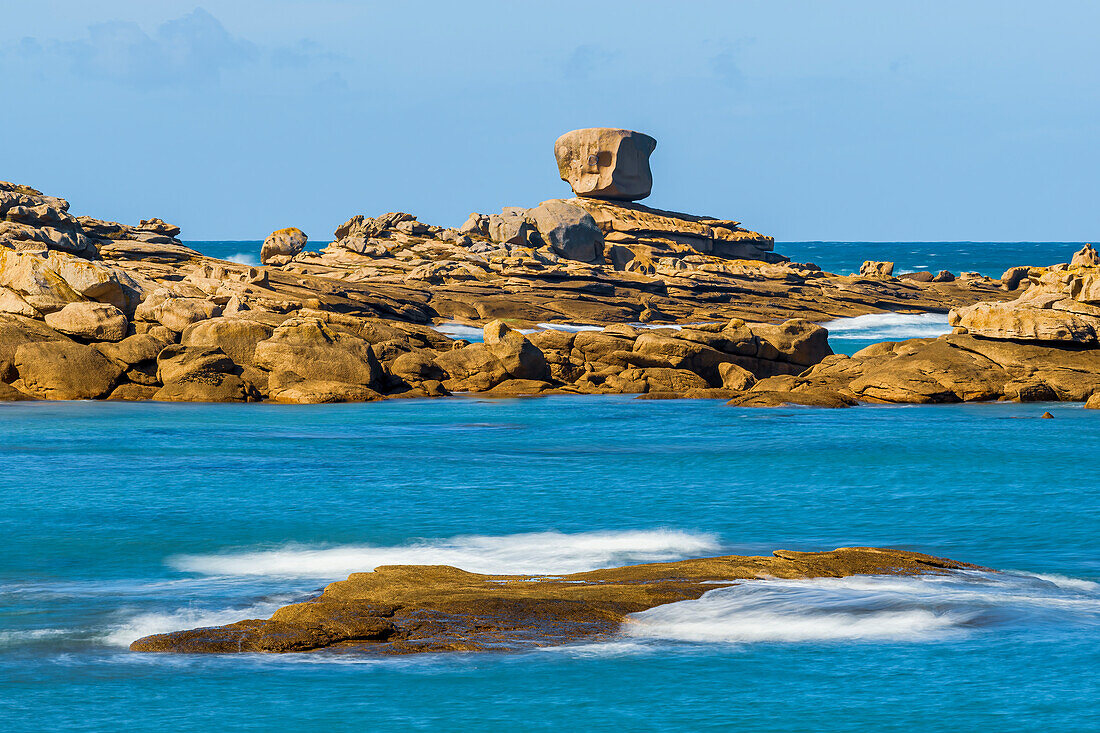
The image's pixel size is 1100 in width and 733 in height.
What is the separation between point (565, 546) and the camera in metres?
22.0

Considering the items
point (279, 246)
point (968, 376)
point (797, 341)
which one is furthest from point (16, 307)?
point (279, 246)

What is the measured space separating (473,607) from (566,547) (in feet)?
23.1

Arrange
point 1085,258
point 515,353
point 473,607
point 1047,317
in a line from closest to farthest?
1. point 473,607
2. point 1047,317
3. point 515,353
4. point 1085,258

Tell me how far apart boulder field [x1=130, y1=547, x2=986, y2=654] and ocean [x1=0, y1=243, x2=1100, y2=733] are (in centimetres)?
37

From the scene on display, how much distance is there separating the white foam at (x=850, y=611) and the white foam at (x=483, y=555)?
4.68 m

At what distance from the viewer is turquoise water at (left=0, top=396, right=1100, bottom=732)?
1263 centimetres

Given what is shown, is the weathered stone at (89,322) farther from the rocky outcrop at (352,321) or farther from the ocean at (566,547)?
the ocean at (566,547)

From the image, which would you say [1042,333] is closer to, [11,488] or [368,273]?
[11,488]

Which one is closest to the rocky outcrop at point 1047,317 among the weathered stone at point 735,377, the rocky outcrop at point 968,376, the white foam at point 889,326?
the rocky outcrop at point 968,376

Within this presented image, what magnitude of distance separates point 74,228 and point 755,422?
44.2 metres

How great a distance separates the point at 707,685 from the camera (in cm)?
1323

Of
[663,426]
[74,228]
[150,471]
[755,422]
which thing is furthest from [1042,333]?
[74,228]

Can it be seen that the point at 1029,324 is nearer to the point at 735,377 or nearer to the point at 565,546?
the point at 735,377

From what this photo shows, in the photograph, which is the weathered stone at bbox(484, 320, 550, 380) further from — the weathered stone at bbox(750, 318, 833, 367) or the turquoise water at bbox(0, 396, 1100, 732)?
the weathered stone at bbox(750, 318, 833, 367)
